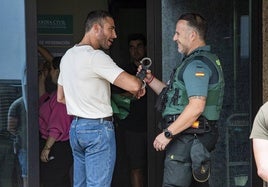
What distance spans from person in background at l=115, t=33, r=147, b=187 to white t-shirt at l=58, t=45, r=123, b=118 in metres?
1.14

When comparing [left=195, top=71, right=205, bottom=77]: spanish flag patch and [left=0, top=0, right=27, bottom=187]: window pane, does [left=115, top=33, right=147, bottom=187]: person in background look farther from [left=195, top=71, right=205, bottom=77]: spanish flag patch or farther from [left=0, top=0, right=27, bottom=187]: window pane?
[left=195, top=71, right=205, bottom=77]: spanish flag patch

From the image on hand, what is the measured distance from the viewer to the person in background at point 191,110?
9.67 ft

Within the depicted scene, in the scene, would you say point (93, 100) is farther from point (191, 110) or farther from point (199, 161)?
point (199, 161)

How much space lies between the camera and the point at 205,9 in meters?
4.35

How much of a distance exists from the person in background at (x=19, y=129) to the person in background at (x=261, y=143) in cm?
209

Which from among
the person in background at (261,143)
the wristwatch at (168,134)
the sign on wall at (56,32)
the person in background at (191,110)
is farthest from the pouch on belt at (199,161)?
the sign on wall at (56,32)

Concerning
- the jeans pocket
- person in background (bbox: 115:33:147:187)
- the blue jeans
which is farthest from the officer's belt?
person in background (bbox: 115:33:147:187)

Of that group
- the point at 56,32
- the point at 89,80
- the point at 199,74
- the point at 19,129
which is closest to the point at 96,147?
the point at 89,80

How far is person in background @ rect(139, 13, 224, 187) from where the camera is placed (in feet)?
9.67

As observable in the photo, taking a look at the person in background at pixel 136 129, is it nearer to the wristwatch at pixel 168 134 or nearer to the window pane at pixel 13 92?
the window pane at pixel 13 92

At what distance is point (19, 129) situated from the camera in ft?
12.6

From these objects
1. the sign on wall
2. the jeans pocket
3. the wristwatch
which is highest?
the sign on wall

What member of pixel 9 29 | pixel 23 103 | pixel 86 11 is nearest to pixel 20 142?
pixel 23 103

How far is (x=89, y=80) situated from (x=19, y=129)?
979 millimetres
